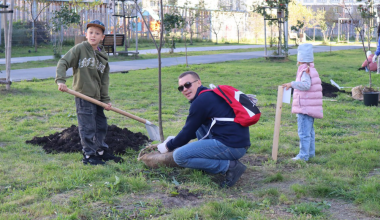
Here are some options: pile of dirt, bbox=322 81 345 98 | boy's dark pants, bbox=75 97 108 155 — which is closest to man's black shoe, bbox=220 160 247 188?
boy's dark pants, bbox=75 97 108 155

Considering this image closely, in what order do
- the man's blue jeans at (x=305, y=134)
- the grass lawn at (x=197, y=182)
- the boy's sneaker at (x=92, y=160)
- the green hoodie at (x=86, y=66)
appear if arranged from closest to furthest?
1. the grass lawn at (x=197, y=182)
2. the green hoodie at (x=86, y=66)
3. the boy's sneaker at (x=92, y=160)
4. the man's blue jeans at (x=305, y=134)

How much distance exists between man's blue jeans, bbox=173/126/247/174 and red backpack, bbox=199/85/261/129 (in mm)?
283

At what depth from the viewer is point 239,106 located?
4.10m

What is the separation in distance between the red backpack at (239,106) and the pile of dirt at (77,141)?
1.86 m

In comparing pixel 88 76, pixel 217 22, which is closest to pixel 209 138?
pixel 88 76

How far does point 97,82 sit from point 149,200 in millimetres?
1717

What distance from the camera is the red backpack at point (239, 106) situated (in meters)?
4.08

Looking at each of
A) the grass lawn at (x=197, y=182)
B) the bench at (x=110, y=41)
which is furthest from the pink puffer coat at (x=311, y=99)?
the bench at (x=110, y=41)

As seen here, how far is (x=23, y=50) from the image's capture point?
24750 millimetres

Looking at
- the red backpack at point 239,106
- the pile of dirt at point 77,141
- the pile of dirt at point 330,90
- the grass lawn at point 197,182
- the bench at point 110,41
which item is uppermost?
the bench at point 110,41

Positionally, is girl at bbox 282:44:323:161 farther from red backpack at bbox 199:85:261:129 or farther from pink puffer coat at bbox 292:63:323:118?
red backpack at bbox 199:85:261:129

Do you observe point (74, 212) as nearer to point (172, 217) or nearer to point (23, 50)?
point (172, 217)

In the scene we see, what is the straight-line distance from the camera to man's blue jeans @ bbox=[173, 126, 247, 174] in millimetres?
4227

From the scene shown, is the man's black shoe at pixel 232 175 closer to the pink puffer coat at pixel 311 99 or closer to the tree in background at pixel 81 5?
the pink puffer coat at pixel 311 99
